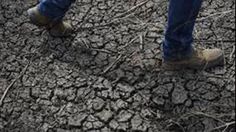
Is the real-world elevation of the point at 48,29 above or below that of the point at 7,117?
above

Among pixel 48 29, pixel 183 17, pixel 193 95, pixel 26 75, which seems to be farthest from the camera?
pixel 48 29

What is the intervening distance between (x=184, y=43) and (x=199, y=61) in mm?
168

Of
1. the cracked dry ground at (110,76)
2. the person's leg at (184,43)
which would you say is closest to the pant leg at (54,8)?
the cracked dry ground at (110,76)

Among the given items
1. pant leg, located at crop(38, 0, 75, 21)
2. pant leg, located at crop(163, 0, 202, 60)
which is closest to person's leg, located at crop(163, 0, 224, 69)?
pant leg, located at crop(163, 0, 202, 60)

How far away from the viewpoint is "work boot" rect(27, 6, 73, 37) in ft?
8.18

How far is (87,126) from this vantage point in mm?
2150

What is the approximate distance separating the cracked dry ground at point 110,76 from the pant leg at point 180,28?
0.40 feet

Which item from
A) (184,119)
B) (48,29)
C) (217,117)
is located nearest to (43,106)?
(48,29)

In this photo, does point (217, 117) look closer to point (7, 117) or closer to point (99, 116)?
point (99, 116)

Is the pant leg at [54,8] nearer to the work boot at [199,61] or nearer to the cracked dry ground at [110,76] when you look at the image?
the cracked dry ground at [110,76]

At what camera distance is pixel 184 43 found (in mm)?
2197

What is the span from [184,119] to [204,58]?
36cm

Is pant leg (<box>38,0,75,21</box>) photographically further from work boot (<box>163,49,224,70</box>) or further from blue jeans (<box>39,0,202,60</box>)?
work boot (<box>163,49,224,70</box>)

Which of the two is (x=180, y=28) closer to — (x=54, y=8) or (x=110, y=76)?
(x=110, y=76)
